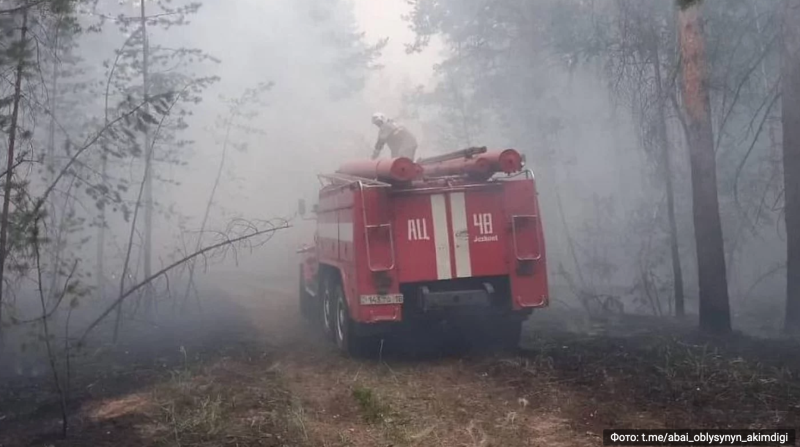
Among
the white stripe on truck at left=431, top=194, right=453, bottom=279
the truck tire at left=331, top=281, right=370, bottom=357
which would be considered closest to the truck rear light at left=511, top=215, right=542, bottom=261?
the white stripe on truck at left=431, top=194, right=453, bottom=279

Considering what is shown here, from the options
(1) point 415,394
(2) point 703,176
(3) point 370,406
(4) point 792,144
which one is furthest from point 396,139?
(4) point 792,144

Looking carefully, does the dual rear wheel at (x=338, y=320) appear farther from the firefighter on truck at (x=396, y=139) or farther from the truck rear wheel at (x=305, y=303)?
the firefighter on truck at (x=396, y=139)

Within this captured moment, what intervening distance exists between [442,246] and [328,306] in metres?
2.62

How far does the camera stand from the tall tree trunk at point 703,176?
9773 mm

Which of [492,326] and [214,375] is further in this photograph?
[492,326]

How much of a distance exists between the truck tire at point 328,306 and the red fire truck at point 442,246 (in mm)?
1137

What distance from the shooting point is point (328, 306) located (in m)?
10.2

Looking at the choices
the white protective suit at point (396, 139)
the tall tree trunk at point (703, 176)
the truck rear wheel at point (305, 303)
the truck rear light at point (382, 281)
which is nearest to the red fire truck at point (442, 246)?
the truck rear light at point (382, 281)

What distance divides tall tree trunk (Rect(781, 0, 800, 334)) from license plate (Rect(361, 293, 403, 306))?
633cm

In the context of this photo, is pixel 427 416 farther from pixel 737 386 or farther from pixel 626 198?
pixel 626 198

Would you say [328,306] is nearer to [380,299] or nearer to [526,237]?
[380,299]

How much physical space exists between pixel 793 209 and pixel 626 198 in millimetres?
12630

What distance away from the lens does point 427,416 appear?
6246 millimetres

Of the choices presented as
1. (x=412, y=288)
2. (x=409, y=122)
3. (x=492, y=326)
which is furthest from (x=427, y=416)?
(x=409, y=122)
